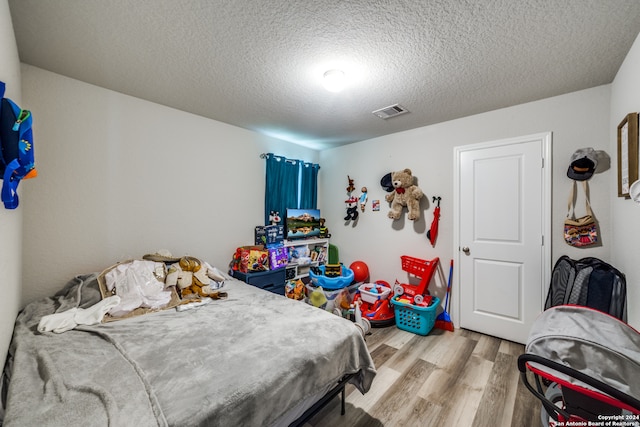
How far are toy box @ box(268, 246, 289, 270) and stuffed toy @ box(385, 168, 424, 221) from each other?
1489mm

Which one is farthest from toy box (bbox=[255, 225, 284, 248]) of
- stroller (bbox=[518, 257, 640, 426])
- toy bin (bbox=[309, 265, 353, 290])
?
stroller (bbox=[518, 257, 640, 426])

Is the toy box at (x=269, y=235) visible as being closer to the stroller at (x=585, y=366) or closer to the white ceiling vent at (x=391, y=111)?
the white ceiling vent at (x=391, y=111)

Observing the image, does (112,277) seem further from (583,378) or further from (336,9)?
(583,378)

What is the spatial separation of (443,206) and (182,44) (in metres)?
2.92

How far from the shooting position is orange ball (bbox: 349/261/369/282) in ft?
11.7

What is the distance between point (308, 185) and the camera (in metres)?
4.07

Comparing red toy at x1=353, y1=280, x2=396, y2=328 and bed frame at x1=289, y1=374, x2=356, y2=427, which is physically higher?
bed frame at x1=289, y1=374, x2=356, y2=427

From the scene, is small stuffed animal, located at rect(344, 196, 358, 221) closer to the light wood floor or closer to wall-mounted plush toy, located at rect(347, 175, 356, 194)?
wall-mounted plush toy, located at rect(347, 175, 356, 194)

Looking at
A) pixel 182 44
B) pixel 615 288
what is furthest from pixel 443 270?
pixel 182 44

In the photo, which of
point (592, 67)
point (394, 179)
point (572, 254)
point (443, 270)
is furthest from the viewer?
point (394, 179)

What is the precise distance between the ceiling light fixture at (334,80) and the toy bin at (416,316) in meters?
2.33

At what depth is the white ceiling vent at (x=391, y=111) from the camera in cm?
259

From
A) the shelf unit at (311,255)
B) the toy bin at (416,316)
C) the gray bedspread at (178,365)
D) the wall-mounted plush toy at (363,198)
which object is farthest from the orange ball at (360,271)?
the gray bedspread at (178,365)

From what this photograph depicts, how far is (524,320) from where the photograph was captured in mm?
2523
